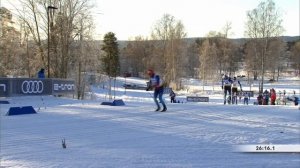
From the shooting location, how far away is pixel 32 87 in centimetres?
1952

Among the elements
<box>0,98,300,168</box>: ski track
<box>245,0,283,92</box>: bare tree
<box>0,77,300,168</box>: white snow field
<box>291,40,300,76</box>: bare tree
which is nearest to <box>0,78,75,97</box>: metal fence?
<box>0,98,300,168</box>: ski track

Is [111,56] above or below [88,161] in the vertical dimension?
above

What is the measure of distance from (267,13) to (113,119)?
57.2 meters

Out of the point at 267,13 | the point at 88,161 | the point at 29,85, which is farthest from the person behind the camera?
the point at 267,13

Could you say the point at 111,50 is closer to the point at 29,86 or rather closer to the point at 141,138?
the point at 29,86

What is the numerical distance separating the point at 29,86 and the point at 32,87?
249mm

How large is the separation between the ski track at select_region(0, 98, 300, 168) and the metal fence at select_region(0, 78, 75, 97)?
116cm

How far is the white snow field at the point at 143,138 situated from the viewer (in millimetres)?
8094

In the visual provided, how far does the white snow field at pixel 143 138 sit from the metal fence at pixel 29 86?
2468mm

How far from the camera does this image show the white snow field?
26.6 feet

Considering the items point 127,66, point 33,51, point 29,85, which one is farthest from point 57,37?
point 127,66

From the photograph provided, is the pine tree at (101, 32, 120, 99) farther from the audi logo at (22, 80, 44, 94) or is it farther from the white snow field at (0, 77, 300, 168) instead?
the white snow field at (0, 77, 300, 168)

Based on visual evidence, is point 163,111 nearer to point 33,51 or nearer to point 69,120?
point 69,120

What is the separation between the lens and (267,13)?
6712 centimetres
